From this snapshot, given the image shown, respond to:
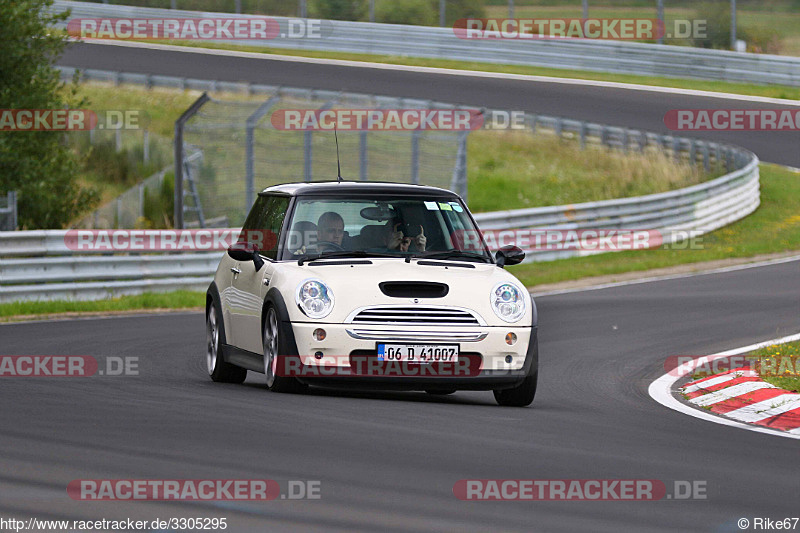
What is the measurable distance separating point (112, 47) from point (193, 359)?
3418cm

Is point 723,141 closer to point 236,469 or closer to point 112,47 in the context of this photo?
point 112,47

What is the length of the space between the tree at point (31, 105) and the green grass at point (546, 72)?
72.4ft

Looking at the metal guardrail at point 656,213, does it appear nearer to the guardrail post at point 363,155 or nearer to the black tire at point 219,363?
the guardrail post at point 363,155

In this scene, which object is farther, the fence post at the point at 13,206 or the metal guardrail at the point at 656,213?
the metal guardrail at the point at 656,213

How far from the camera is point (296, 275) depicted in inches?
405

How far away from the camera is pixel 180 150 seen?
22.4 meters

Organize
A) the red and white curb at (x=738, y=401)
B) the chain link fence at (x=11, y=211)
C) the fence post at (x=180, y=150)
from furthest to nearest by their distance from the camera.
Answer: the fence post at (x=180, y=150) < the chain link fence at (x=11, y=211) < the red and white curb at (x=738, y=401)

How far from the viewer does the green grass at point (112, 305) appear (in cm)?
1822

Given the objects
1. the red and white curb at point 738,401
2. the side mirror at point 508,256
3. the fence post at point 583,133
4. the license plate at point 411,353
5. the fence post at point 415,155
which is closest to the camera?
the red and white curb at point 738,401

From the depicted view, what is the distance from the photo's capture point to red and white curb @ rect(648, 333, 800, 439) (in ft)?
32.1

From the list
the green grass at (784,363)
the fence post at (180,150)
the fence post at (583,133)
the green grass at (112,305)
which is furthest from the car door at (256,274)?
the fence post at (583,133)

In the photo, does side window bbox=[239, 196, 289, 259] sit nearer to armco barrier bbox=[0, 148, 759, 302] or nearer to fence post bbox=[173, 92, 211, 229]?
armco barrier bbox=[0, 148, 759, 302]

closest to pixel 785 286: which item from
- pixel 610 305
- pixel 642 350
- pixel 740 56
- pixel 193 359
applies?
pixel 610 305

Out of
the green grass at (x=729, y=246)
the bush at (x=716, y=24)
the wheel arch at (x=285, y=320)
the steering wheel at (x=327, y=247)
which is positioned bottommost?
the green grass at (x=729, y=246)
